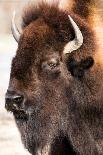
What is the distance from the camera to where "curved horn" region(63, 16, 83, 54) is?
6992 mm

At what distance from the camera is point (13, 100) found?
6707 millimetres

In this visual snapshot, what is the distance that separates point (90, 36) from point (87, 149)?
109cm

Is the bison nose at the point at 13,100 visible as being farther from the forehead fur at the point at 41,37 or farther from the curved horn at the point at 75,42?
the curved horn at the point at 75,42

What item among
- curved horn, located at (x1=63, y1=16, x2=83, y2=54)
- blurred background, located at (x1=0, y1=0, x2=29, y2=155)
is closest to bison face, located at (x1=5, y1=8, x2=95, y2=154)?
curved horn, located at (x1=63, y1=16, x2=83, y2=54)

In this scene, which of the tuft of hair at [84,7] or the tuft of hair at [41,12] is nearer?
the tuft of hair at [41,12]

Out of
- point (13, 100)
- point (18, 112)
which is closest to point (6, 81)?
Result: point (18, 112)

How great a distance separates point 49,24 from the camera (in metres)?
7.16

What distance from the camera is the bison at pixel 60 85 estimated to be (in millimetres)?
6918

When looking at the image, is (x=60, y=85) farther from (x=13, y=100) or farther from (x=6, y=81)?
(x=6, y=81)

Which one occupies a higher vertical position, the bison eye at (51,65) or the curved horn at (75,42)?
the curved horn at (75,42)

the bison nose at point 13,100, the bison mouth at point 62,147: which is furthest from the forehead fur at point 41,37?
the bison mouth at point 62,147

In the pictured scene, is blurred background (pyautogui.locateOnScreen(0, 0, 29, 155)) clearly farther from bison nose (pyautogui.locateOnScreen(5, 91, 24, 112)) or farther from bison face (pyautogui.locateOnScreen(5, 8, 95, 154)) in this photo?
bison nose (pyautogui.locateOnScreen(5, 91, 24, 112))

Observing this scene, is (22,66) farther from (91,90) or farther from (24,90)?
(91,90)

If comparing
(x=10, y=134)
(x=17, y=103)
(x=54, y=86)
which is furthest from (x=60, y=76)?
(x=10, y=134)
